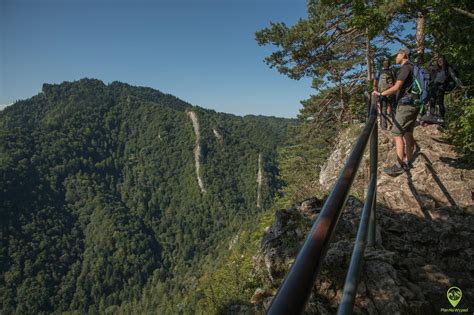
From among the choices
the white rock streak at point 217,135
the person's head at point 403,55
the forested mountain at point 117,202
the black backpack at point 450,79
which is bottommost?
the forested mountain at point 117,202

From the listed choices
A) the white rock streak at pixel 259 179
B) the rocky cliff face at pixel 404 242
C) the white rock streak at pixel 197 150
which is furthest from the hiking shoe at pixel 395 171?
the white rock streak at pixel 197 150

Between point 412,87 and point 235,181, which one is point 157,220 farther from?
point 412,87

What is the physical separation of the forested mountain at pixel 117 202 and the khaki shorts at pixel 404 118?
9599 centimetres

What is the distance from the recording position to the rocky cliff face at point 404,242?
2580 mm

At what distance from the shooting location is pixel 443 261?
362 centimetres

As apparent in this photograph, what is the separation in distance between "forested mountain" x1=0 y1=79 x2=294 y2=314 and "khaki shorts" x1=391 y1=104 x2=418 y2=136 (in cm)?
9599

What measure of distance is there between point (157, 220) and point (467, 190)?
156m

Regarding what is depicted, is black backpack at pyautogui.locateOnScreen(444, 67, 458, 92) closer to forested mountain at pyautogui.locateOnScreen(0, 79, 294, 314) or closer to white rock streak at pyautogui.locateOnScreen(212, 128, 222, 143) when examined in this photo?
forested mountain at pyautogui.locateOnScreen(0, 79, 294, 314)

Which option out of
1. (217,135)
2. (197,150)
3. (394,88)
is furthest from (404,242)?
(217,135)

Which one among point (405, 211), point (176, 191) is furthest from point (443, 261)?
point (176, 191)

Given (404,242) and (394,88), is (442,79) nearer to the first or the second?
(394,88)

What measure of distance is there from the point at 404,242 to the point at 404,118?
2.19 metres

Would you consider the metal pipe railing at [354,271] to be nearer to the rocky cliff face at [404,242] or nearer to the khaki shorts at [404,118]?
the rocky cliff face at [404,242]

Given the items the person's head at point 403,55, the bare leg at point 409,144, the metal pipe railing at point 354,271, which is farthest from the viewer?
the bare leg at point 409,144
